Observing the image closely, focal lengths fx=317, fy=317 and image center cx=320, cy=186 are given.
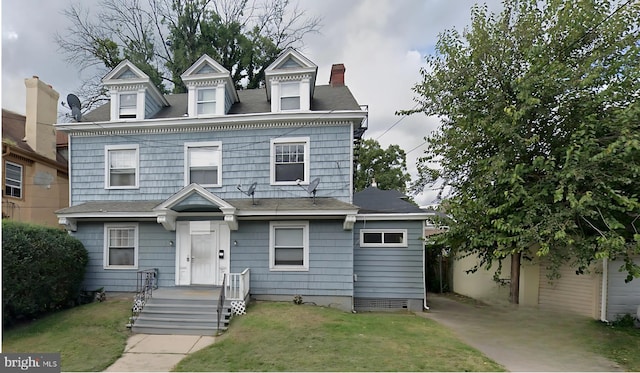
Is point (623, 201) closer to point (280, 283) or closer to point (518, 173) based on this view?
point (518, 173)

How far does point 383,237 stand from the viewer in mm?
10617

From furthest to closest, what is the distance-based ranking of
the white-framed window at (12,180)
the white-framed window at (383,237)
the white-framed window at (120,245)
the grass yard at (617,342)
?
the white-framed window at (12,180) < the white-framed window at (383,237) < the white-framed window at (120,245) < the grass yard at (617,342)

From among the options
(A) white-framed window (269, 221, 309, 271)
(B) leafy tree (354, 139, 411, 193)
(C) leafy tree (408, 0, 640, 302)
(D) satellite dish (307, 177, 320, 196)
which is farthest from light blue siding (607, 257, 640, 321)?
(B) leafy tree (354, 139, 411, 193)

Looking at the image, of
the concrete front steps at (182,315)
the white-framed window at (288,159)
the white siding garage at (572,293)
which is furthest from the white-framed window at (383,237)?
the concrete front steps at (182,315)

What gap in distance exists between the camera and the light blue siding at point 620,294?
8.55m

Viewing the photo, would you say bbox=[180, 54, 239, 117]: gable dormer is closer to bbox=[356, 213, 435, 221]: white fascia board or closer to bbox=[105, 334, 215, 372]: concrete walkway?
bbox=[356, 213, 435, 221]: white fascia board

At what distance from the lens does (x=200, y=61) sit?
10.6 m

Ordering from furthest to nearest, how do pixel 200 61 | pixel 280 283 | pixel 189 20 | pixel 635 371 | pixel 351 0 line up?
pixel 189 20
pixel 351 0
pixel 200 61
pixel 280 283
pixel 635 371

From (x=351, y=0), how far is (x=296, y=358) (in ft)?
38.0

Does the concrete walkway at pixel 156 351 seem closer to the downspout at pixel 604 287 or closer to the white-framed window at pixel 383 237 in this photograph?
the white-framed window at pixel 383 237

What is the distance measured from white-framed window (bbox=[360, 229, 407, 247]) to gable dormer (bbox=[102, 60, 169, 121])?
852 cm

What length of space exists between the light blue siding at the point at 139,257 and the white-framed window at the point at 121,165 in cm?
144

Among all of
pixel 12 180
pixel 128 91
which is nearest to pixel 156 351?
pixel 128 91

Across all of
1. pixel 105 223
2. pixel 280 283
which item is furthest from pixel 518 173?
pixel 105 223
